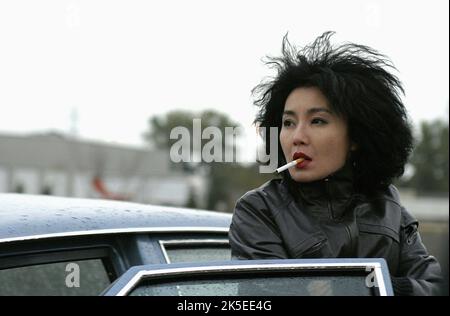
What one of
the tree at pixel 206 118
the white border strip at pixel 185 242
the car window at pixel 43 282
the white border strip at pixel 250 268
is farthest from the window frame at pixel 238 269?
the tree at pixel 206 118

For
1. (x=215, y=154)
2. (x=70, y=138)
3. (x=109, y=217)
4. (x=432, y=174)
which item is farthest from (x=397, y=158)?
(x=70, y=138)

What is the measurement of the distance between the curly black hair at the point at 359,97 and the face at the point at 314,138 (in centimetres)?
3

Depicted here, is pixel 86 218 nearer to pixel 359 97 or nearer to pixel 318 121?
pixel 318 121

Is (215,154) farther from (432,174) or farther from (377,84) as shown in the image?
(432,174)

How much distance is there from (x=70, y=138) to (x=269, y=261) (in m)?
48.7

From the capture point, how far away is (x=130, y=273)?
201 cm

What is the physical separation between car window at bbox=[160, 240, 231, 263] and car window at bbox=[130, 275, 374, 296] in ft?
2.93

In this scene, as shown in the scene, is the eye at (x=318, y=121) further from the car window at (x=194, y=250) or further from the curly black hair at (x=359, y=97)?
the car window at (x=194, y=250)

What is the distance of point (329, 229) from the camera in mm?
2418

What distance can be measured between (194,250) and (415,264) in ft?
3.05

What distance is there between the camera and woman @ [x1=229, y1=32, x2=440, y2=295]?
94.4 inches

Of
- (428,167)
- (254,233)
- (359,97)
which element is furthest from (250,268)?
(428,167)

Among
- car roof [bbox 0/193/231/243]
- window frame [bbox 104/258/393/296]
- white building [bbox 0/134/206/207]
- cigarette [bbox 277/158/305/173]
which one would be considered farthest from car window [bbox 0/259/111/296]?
white building [bbox 0/134/206/207]

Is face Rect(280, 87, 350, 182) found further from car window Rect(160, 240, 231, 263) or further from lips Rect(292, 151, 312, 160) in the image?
car window Rect(160, 240, 231, 263)
